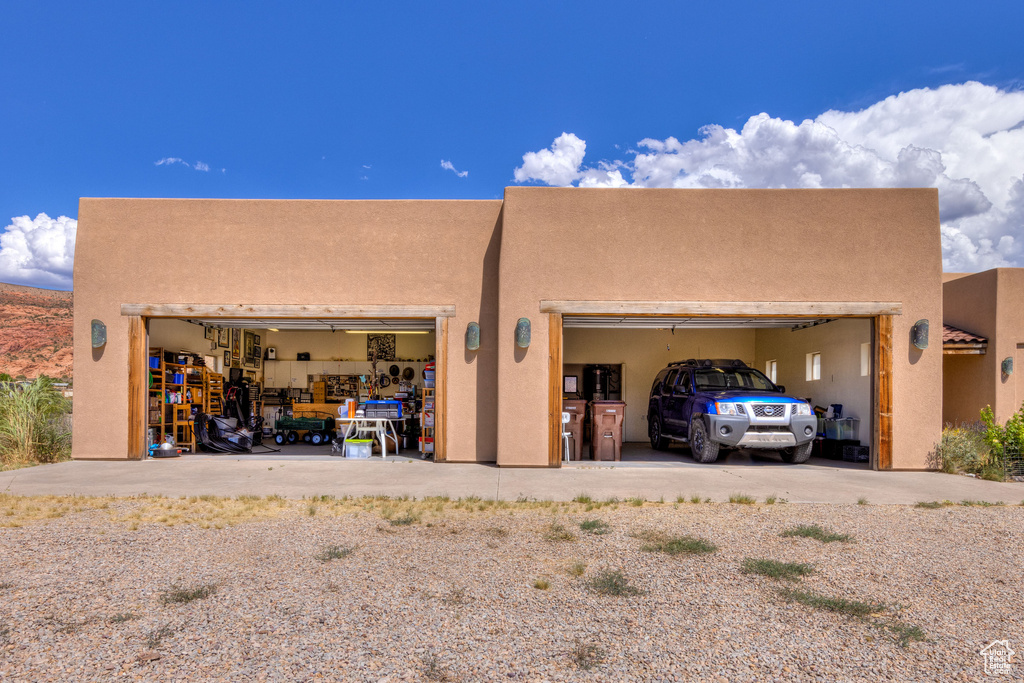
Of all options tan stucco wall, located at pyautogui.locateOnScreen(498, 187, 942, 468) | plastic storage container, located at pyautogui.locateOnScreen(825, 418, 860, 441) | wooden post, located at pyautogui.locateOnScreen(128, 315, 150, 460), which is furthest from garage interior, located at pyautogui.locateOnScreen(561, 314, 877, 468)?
wooden post, located at pyautogui.locateOnScreen(128, 315, 150, 460)

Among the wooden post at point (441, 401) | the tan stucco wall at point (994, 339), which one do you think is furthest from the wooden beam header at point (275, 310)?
the tan stucco wall at point (994, 339)

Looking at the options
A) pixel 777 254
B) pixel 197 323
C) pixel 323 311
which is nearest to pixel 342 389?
pixel 197 323

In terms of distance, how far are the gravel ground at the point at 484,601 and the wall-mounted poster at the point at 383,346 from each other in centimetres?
1082

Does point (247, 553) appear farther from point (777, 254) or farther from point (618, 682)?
point (777, 254)

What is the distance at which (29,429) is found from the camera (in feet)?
37.0

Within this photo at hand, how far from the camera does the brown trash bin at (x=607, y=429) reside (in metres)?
12.0

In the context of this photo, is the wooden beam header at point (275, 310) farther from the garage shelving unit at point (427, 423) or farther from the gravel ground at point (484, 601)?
the gravel ground at point (484, 601)

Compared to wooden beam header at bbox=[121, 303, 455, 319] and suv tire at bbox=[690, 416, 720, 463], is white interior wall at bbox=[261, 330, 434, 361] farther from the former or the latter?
suv tire at bbox=[690, 416, 720, 463]

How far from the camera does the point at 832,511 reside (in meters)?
7.51

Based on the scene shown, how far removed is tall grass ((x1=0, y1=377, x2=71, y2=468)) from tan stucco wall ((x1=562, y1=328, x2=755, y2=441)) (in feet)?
35.7

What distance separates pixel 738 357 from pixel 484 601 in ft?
46.0

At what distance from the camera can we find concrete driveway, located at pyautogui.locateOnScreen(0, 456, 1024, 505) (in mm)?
8516

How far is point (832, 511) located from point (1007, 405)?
25.1 ft

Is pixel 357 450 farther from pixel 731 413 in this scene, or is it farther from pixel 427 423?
pixel 731 413
